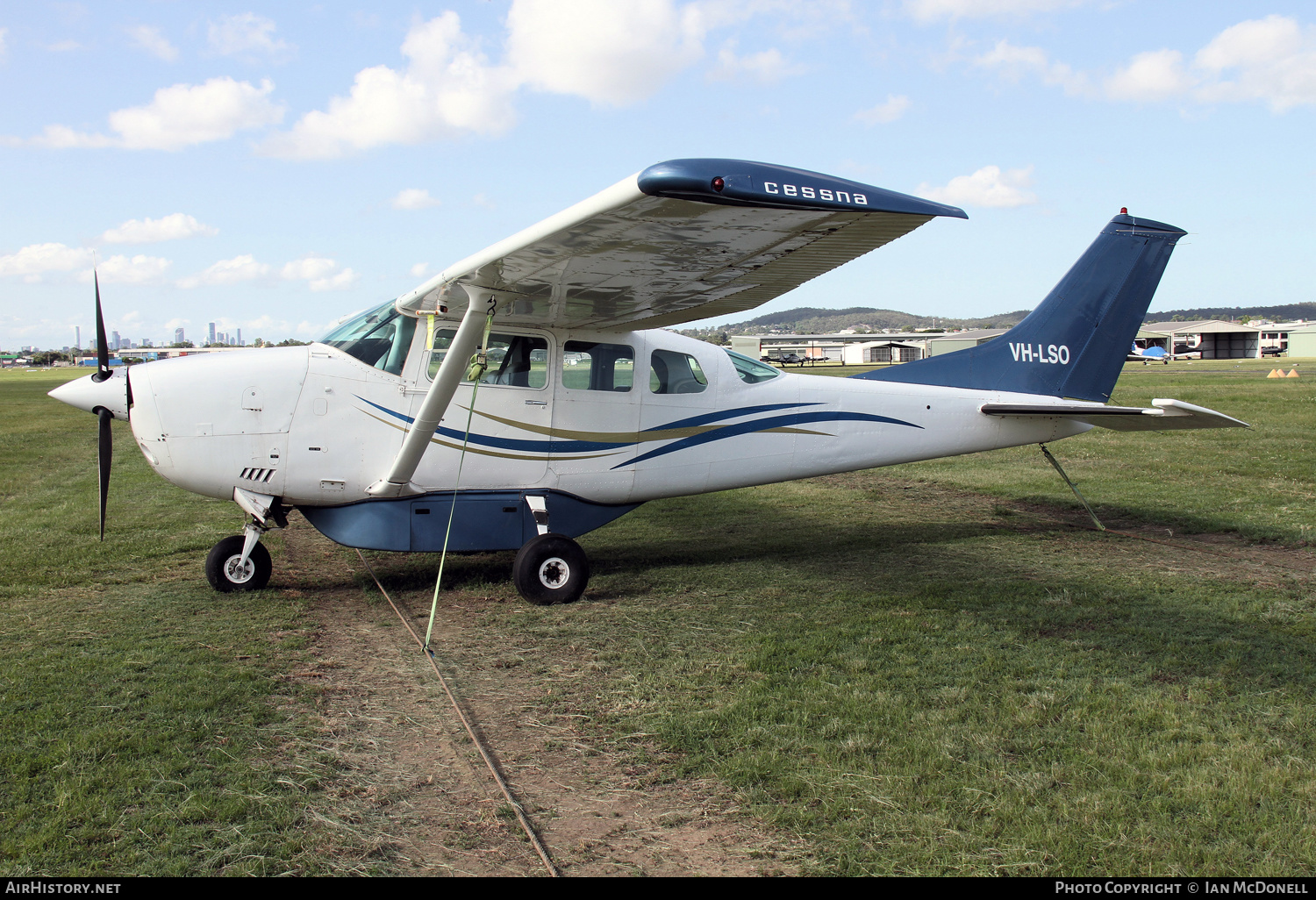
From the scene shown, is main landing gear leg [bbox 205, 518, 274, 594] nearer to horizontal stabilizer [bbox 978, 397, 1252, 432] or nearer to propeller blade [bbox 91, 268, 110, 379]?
propeller blade [bbox 91, 268, 110, 379]

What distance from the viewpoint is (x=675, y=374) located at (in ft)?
25.4

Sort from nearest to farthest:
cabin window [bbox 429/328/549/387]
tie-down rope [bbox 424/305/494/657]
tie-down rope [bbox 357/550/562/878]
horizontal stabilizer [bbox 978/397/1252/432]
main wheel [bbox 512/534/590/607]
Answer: tie-down rope [bbox 357/550/562/878] < tie-down rope [bbox 424/305/494/657] < main wheel [bbox 512/534/590/607] < cabin window [bbox 429/328/549/387] < horizontal stabilizer [bbox 978/397/1252/432]

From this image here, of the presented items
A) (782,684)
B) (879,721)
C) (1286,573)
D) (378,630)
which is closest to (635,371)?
(378,630)

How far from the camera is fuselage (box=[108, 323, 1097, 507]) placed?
21.2 ft

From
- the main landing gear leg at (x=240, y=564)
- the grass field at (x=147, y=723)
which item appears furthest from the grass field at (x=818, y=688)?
the main landing gear leg at (x=240, y=564)

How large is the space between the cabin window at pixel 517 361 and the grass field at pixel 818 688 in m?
1.77

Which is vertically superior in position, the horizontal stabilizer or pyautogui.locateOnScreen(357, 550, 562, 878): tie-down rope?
the horizontal stabilizer

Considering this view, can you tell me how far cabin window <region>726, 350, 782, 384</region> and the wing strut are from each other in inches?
102

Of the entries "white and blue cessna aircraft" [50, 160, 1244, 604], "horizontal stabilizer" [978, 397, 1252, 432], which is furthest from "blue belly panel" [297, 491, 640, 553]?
"horizontal stabilizer" [978, 397, 1252, 432]

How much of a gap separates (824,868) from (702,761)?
36.5 inches

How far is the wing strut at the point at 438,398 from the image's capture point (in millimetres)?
5910

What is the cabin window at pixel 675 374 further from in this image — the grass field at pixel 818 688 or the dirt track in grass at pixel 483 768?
the dirt track in grass at pixel 483 768

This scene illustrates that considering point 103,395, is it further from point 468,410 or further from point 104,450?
point 468,410

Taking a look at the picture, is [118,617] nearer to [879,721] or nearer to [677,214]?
[677,214]
